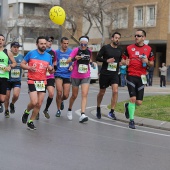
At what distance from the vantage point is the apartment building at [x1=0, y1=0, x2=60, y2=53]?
61.9 m

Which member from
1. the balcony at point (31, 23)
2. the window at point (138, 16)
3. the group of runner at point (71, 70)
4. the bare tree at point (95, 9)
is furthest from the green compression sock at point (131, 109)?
the balcony at point (31, 23)

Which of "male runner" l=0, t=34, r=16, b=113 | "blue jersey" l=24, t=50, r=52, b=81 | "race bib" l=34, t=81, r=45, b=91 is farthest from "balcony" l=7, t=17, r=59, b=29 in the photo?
"race bib" l=34, t=81, r=45, b=91

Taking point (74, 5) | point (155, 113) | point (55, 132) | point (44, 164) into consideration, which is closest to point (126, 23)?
point (74, 5)

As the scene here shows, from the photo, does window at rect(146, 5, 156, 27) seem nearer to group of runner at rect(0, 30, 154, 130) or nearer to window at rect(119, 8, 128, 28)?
window at rect(119, 8, 128, 28)

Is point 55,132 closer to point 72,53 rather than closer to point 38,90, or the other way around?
point 38,90

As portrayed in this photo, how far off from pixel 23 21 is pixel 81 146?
195 feet

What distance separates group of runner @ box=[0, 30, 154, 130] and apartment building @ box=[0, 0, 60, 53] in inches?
1756

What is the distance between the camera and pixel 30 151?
8586 mm

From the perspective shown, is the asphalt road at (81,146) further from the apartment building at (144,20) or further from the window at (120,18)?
the window at (120,18)

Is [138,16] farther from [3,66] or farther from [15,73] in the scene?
[3,66]

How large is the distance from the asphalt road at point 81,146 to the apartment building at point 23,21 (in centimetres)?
4654

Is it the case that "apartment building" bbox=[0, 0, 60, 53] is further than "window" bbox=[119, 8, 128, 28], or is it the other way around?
"apartment building" bbox=[0, 0, 60, 53]

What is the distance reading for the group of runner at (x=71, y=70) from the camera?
11.3 m

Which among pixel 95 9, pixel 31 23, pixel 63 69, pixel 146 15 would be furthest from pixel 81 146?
pixel 31 23
